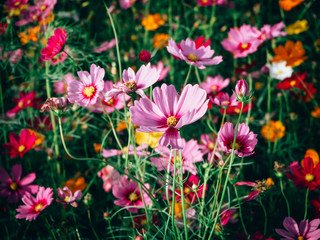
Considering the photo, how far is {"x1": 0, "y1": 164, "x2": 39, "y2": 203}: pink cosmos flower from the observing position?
835 mm

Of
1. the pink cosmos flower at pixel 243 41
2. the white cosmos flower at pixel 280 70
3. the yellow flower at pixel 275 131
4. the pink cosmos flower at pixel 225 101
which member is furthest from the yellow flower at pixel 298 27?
the pink cosmos flower at pixel 225 101

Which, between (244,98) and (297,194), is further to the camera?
(297,194)

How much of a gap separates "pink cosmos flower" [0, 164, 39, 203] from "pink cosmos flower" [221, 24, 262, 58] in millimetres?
812

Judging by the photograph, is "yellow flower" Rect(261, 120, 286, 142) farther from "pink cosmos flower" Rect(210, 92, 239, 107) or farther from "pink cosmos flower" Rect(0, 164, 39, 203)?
"pink cosmos flower" Rect(0, 164, 39, 203)

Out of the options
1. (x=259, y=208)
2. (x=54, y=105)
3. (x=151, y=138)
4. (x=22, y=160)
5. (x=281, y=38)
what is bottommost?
(x=259, y=208)

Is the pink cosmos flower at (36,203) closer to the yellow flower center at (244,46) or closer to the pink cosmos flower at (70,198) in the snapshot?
the pink cosmos flower at (70,198)

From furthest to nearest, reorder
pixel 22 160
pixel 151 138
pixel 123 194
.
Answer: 1. pixel 22 160
2. pixel 151 138
3. pixel 123 194

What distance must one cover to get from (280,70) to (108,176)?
0.80 m

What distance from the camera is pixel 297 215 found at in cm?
86

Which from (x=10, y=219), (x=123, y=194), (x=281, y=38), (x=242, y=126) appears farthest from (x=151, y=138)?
(x=281, y=38)

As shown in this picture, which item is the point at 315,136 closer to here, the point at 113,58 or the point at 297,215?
the point at 297,215

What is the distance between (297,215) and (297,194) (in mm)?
93

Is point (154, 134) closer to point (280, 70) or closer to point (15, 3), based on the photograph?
point (280, 70)

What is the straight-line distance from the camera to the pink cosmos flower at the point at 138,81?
552mm
